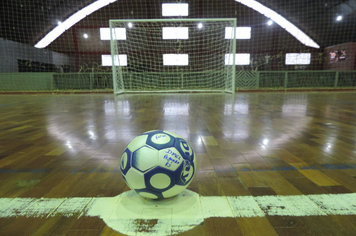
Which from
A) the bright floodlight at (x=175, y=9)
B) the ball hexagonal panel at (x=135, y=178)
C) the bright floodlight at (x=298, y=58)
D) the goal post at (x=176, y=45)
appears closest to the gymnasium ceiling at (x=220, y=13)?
the bright floodlight at (x=175, y=9)

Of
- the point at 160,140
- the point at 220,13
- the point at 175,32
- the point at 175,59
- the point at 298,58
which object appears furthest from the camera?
the point at 298,58

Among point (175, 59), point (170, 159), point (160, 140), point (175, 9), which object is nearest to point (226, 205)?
point (170, 159)

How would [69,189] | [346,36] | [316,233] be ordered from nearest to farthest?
1. [316,233]
2. [69,189]
3. [346,36]

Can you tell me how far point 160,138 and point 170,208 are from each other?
0.44 m

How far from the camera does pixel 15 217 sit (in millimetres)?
1301

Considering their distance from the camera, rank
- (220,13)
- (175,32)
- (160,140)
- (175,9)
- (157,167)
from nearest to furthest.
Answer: (157,167)
(160,140)
(175,32)
(175,9)
(220,13)

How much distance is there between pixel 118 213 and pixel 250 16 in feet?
68.3

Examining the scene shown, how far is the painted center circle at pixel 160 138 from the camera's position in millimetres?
1449

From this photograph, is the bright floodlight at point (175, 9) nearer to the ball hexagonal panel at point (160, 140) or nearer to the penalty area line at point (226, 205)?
the ball hexagonal panel at point (160, 140)

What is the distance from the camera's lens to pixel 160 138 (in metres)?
1.48

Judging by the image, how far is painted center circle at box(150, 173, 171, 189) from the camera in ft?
4.38

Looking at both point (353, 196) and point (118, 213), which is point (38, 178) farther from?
point (353, 196)

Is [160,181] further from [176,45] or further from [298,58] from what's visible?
[298,58]

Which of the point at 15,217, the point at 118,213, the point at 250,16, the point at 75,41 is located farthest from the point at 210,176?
the point at 75,41
